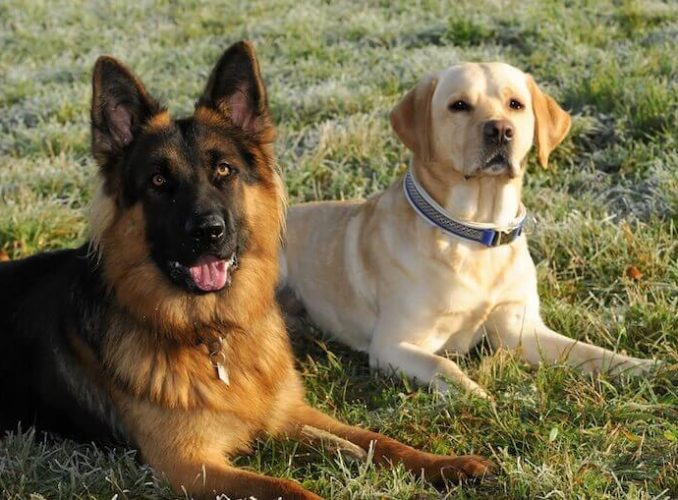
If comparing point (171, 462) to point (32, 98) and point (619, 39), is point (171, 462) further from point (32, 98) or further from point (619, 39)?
point (619, 39)

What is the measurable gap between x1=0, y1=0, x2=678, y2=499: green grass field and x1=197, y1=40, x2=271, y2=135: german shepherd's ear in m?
1.31

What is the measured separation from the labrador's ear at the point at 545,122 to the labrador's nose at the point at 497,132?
1.18 ft

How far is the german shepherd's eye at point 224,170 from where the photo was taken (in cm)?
334

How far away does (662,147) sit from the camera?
6.05 meters

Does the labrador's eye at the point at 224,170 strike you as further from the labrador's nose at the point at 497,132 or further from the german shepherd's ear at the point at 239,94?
the labrador's nose at the point at 497,132

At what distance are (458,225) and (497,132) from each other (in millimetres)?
501

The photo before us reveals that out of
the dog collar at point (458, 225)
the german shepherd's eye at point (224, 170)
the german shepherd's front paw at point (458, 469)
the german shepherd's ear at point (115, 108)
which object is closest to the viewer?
the german shepherd's front paw at point (458, 469)

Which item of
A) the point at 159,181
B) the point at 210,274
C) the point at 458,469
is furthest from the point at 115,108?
the point at 458,469

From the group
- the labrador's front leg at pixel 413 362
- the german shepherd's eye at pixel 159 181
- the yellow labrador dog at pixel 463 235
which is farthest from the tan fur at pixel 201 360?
the yellow labrador dog at pixel 463 235

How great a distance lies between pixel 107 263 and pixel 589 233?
9.76ft

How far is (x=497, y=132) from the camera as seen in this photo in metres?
3.80

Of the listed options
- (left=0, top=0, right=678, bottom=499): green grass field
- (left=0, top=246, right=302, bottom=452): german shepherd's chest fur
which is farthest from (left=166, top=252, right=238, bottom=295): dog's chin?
(left=0, top=0, right=678, bottom=499): green grass field

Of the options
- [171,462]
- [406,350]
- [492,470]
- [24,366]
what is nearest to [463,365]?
[406,350]

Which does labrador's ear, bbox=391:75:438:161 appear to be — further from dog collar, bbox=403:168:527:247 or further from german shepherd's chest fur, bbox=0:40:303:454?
german shepherd's chest fur, bbox=0:40:303:454
